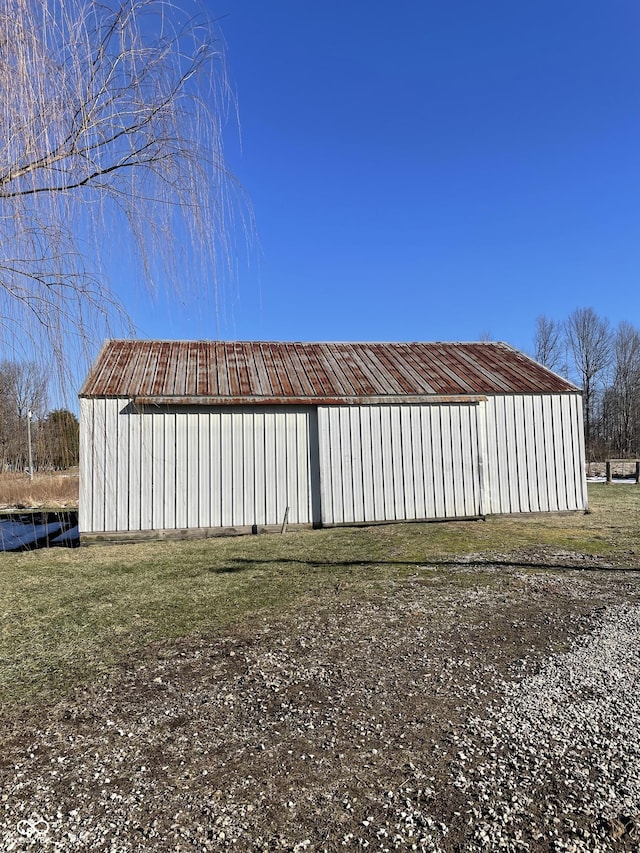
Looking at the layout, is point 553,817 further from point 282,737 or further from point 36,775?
point 36,775

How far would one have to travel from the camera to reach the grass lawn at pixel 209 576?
4395mm

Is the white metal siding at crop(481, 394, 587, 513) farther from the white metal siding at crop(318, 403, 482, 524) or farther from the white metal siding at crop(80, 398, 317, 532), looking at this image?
the white metal siding at crop(80, 398, 317, 532)

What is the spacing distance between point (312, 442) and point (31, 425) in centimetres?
746

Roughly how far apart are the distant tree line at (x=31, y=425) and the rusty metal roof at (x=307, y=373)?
17.2ft

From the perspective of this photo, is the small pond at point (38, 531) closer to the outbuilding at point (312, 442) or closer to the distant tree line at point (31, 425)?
the outbuilding at point (312, 442)

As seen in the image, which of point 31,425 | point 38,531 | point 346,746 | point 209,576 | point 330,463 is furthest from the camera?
point 38,531

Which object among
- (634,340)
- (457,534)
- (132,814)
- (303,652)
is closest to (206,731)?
(132,814)

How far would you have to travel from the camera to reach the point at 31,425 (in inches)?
175

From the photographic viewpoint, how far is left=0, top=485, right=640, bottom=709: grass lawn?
4.39 m

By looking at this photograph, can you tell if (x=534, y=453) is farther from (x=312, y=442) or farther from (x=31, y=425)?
(x=31, y=425)

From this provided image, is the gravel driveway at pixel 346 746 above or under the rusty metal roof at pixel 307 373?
under

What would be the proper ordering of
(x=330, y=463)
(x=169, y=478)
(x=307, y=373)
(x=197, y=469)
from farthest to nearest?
(x=307, y=373), (x=330, y=463), (x=197, y=469), (x=169, y=478)

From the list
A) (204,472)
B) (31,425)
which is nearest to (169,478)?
(204,472)

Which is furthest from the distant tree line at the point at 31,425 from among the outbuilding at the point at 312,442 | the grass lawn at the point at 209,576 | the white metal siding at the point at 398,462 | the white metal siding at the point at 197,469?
the white metal siding at the point at 398,462
